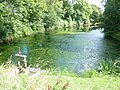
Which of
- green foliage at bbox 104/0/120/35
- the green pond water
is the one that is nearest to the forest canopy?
the green pond water

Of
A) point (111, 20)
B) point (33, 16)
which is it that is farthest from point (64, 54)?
point (33, 16)

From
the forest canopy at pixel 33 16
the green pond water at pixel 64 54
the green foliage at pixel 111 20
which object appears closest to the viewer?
the green pond water at pixel 64 54

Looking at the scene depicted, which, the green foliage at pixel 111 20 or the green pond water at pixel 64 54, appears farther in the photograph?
the green foliage at pixel 111 20

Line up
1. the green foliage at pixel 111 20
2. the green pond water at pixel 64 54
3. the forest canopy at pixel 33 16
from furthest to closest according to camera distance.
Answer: the green foliage at pixel 111 20 → the forest canopy at pixel 33 16 → the green pond water at pixel 64 54

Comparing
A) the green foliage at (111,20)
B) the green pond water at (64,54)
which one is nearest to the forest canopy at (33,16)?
the green pond water at (64,54)

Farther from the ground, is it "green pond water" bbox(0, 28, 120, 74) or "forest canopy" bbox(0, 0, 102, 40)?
"forest canopy" bbox(0, 0, 102, 40)

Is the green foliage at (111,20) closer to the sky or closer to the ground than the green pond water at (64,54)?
closer to the sky

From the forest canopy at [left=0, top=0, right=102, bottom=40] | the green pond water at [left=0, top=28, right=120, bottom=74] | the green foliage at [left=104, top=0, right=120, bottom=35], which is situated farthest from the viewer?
the green foliage at [left=104, top=0, right=120, bottom=35]

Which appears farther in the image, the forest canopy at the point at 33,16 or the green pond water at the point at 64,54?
the forest canopy at the point at 33,16

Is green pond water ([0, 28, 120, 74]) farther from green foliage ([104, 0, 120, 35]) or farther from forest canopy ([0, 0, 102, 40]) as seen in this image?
green foliage ([104, 0, 120, 35])

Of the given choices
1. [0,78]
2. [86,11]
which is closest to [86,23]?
[86,11]

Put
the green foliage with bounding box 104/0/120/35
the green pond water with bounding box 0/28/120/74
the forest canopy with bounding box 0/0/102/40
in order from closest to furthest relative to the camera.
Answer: the green pond water with bounding box 0/28/120/74 → the forest canopy with bounding box 0/0/102/40 → the green foliage with bounding box 104/0/120/35

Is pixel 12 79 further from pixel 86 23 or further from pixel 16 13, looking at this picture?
pixel 86 23

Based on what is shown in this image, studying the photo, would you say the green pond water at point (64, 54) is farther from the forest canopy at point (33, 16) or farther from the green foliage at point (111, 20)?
the green foliage at point (111, 20)
